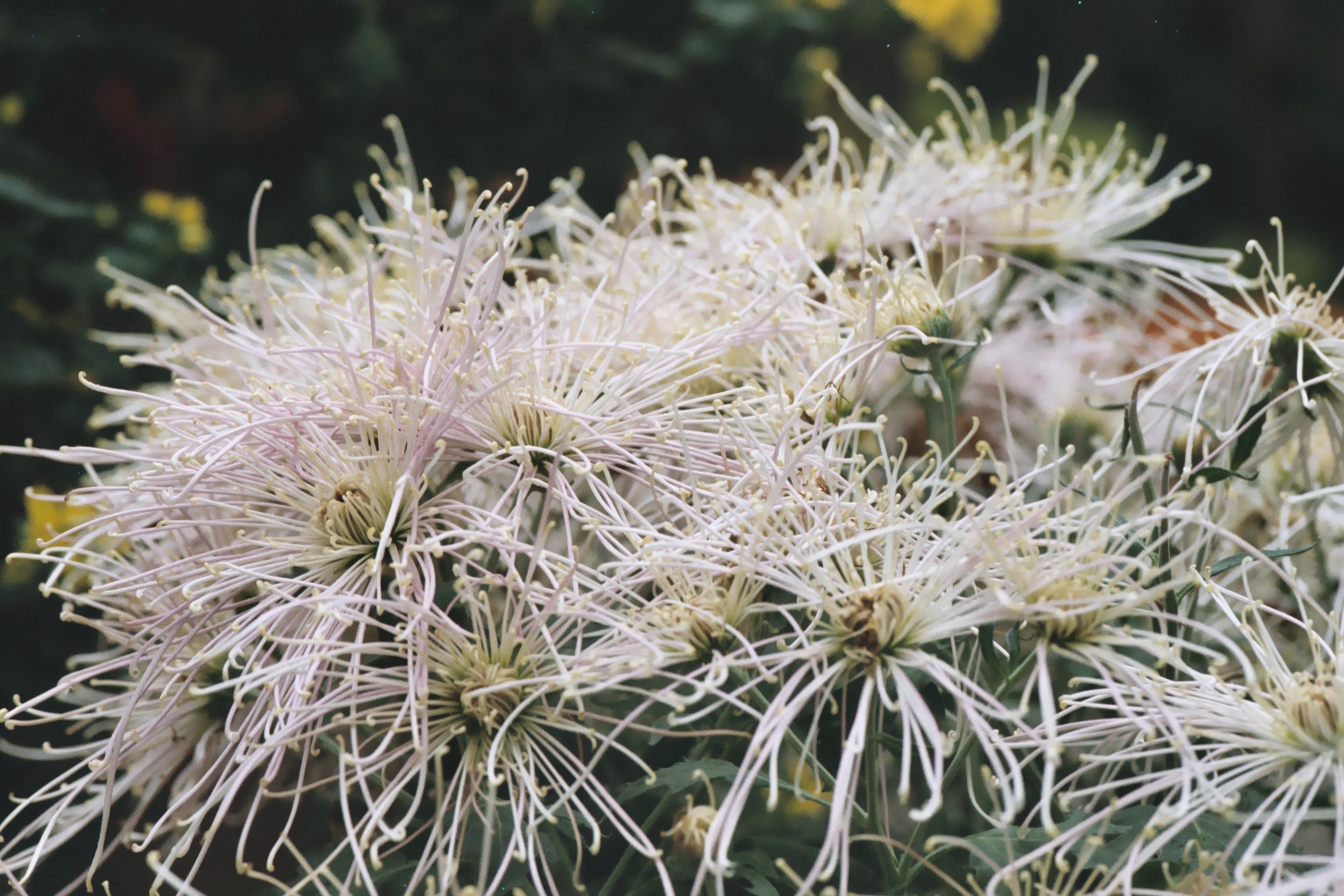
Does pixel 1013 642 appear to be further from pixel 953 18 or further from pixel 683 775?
pixel 953 18

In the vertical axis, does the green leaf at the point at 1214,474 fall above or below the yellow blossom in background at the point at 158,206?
below

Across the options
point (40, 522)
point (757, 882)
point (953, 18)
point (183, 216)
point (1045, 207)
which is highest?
point (953, 18)

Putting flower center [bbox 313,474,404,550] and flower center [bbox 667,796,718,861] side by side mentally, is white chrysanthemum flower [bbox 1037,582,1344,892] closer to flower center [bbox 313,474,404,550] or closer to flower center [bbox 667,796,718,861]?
flower center [bbox 667,796,718,861]

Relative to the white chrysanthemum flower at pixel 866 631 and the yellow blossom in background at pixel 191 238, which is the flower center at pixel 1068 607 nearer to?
the white chrysanthemum flower at pixel 866 631

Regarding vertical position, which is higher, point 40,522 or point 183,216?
point 183,216

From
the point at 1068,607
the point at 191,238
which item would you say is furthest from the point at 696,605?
the point at 191,238

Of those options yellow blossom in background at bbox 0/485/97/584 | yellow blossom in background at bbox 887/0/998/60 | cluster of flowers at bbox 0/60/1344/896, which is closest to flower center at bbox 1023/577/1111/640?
cluster of flowers at bbox 0/60/1344/896

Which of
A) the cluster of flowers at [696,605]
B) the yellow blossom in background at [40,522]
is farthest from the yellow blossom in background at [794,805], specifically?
the yellow blossom in background at [40,522]
